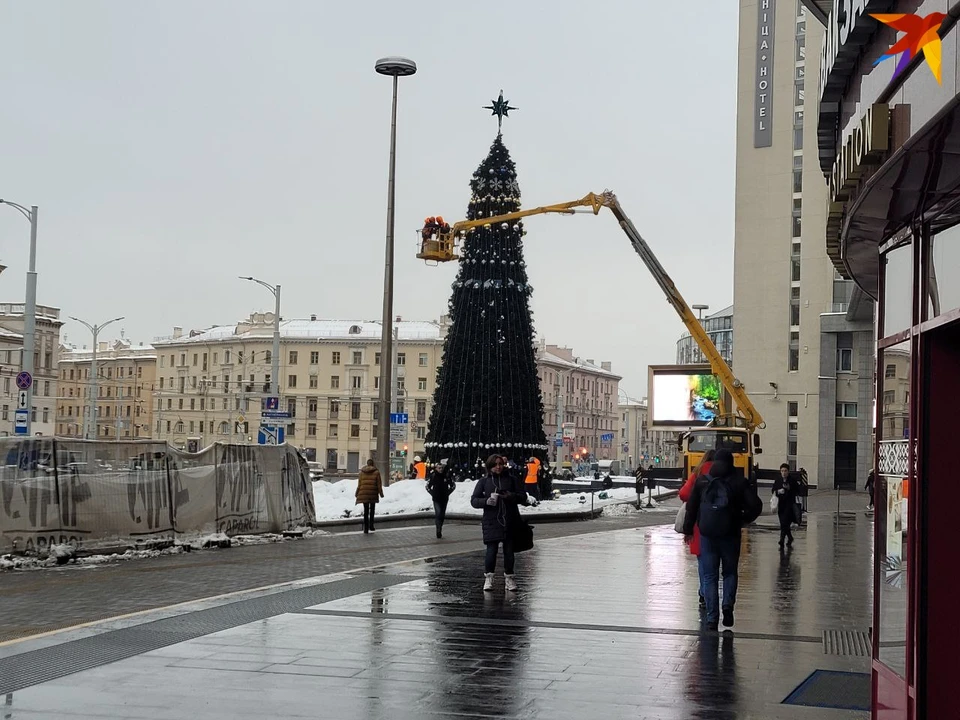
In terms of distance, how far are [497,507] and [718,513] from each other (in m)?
4.21

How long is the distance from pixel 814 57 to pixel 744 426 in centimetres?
3482

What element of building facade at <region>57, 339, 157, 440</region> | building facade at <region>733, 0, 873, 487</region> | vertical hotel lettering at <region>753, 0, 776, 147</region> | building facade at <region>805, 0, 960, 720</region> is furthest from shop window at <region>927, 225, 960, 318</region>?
building facade at <region>57, 339, 157, 440</region>

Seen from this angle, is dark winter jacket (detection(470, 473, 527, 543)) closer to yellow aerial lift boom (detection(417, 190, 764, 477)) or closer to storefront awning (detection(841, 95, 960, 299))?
storefront awning (detection(841, 95, 960, 299))

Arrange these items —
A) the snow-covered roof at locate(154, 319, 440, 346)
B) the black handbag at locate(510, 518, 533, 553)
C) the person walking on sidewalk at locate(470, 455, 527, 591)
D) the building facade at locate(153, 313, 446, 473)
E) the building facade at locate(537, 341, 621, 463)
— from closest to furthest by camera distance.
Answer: the person walking on sidewalk at locate(470, 455, 527, 591) < the black handbag at locate(510, 518, 533, 553) < the building facade at locate(153, 313, 446, 473) < the snow-covered roof at locate(154, 319, 440, 346) < the building facade at locate(537, 341, 621, 463)

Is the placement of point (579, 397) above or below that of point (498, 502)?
above

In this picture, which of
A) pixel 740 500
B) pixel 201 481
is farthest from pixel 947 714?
pixel 201 481

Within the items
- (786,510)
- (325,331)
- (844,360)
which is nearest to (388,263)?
(786,510)

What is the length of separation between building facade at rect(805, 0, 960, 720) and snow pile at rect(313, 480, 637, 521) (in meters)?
24.0

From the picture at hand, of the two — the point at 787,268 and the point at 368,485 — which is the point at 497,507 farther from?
the point at 787,268

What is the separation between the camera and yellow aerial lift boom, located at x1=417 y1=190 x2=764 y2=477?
3578 centimetres

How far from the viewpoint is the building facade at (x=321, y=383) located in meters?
126

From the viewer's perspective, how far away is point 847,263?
939 centimetres

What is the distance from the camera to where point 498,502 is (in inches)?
635

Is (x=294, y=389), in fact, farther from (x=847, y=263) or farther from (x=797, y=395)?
(x=847, y=263)
